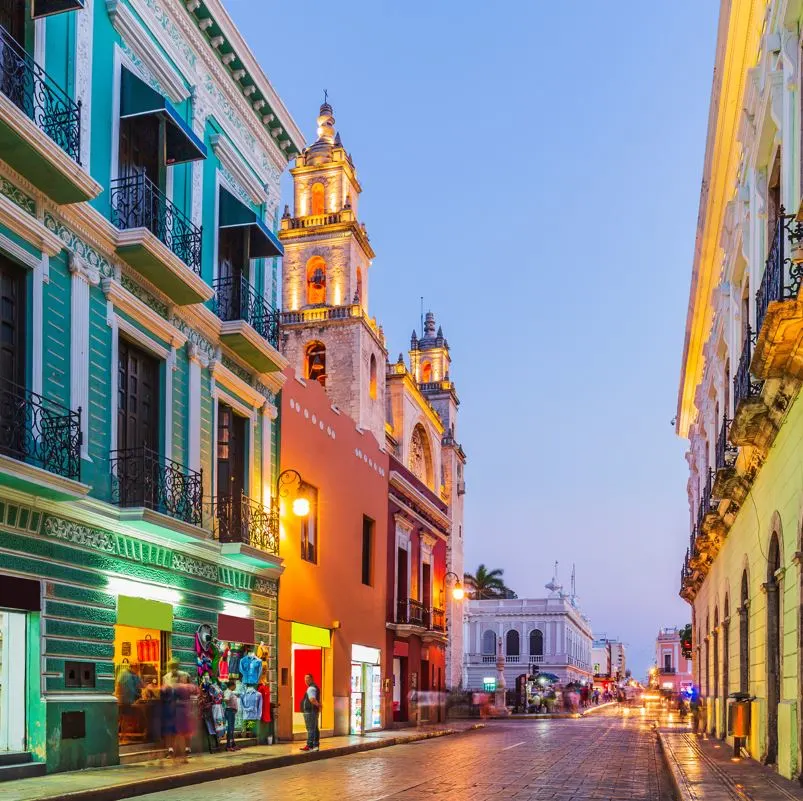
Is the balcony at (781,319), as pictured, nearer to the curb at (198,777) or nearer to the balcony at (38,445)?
the balcony at (38,445)

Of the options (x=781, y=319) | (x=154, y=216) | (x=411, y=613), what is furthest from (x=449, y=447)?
(x=781, y=319)

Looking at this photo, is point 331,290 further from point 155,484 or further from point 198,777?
point 198,777

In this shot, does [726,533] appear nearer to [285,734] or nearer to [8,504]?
[285,734]

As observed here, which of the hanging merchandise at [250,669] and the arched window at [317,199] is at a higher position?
the arched window at [317,199]

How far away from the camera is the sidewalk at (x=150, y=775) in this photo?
11.6 m

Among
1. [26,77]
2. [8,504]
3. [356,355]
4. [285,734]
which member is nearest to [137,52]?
[26,77]

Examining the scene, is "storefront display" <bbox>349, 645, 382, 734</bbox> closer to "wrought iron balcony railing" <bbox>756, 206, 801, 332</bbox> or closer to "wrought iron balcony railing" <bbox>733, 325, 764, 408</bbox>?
"wrought iron balcony railing" <bbox>733, 325, 764, 408</bbox>

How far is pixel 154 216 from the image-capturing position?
56.7 ft

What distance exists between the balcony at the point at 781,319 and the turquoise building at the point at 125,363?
798 centimetres

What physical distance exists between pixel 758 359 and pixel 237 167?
12413 mm

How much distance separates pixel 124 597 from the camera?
15656 mm

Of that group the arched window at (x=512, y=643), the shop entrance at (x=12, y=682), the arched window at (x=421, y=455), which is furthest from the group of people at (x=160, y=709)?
the arched window at (x=512, y=643)

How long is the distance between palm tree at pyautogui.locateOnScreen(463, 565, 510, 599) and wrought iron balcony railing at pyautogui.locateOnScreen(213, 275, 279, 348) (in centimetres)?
8339

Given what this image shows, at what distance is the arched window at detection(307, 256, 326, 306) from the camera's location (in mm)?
53812
